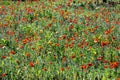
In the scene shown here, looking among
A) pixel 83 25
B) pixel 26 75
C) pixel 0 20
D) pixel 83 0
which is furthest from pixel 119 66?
pixel 83 0

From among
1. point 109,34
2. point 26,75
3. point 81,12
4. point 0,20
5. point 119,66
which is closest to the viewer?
point 26,75

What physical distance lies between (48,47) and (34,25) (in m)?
2.86

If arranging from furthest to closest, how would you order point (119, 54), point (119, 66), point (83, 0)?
point (83, 0), point (119, 54), point (119, 66)

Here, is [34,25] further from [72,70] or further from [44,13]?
[72,70]

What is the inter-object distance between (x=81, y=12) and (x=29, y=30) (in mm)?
3473

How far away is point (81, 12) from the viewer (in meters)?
14.4

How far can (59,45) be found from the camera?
9352 mm

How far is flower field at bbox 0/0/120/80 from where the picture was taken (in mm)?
7566

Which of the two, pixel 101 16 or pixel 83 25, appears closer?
pixel 83 25

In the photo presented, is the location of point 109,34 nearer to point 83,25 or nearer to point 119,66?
point 83,25

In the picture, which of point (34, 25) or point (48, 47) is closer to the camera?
point (48, 47)

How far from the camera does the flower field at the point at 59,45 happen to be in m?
7.57

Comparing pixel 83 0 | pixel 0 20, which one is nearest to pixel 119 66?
pixel 0 20

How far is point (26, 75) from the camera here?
7.51m
